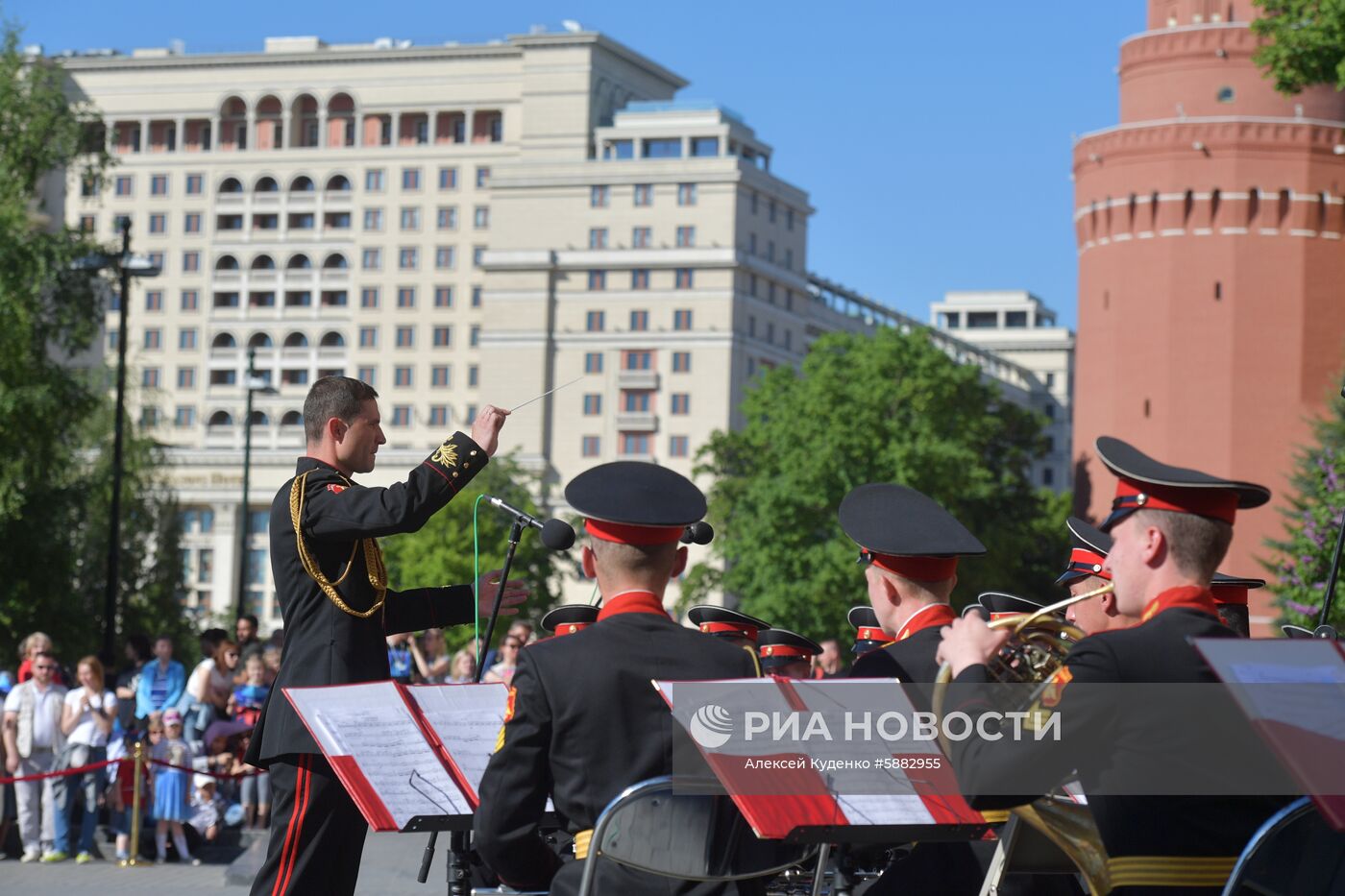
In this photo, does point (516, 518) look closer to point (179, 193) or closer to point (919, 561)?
point (919, 561)

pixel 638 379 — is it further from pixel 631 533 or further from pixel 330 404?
pixel 631 533

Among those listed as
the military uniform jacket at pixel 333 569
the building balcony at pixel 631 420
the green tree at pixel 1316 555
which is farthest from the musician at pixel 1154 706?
the building balcony at pixel 631 420

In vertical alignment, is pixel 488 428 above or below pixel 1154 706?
above

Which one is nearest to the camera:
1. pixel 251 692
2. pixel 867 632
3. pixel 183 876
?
pixel 867 632

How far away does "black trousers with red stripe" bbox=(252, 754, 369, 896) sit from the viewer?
7.32m

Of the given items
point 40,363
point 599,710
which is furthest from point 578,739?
point 40,363

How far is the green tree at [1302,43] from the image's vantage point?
29891 millimetres

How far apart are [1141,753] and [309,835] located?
326 cm

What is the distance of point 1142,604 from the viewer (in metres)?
5.21

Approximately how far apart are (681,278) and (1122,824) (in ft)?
357

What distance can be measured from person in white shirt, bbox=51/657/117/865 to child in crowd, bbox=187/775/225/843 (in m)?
0.85

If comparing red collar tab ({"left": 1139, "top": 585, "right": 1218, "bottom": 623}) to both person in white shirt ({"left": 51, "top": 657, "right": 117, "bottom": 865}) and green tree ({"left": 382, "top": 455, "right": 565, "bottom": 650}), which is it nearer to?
person in white shirt ({"left": 51, "top": 657, "right": 117, "bottom": 865})

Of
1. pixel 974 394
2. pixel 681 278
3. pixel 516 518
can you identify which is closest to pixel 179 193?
pixel 681 278

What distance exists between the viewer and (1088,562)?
25.2 ft
